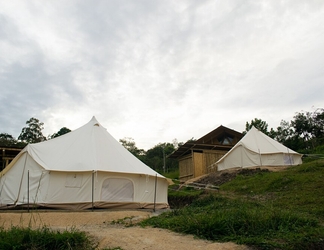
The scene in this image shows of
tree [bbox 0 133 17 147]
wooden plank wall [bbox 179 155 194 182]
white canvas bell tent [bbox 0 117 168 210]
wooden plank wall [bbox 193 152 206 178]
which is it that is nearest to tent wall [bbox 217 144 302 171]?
wooden plank wall [bbox 193 152 206 178]

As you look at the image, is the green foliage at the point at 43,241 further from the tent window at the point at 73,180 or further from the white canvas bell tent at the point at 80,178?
the tent window at the point at 73,180

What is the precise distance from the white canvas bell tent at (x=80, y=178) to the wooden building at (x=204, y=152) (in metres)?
8.30

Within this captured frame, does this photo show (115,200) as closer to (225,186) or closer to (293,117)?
(225,186)

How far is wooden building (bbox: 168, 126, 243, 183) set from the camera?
1991 cm

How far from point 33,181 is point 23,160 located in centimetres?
116

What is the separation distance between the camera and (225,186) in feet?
42.2

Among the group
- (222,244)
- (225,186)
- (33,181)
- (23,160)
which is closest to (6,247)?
(222,244)

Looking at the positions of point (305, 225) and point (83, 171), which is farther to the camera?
point (83, 171)

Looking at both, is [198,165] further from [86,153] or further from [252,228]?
[252,228]

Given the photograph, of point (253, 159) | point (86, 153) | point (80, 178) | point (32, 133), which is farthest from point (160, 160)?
point (80, 178)

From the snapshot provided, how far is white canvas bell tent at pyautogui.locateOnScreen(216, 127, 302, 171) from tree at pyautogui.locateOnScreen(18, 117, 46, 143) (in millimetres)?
22979

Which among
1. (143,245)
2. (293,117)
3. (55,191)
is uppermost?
(293,117)

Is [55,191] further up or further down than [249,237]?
further up

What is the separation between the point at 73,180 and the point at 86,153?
1293mm
